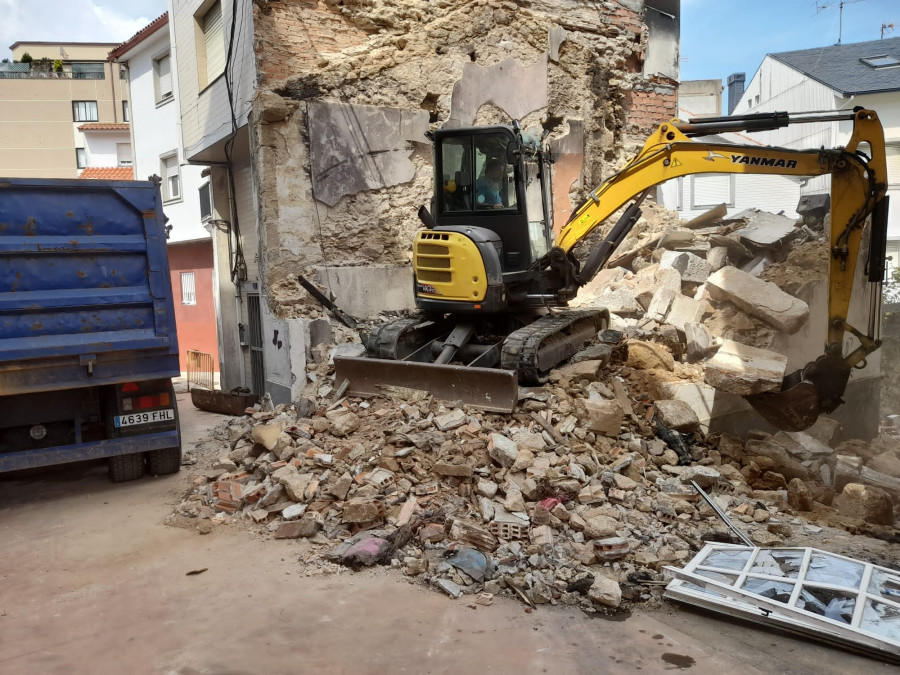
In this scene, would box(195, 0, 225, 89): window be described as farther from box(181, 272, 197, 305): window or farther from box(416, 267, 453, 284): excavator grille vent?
box(181, 272, 197, 305): window

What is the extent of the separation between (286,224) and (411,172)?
192 centimetres

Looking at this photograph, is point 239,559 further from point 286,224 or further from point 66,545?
point 286,224

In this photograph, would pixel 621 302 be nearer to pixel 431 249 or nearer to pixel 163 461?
pixel 431 249

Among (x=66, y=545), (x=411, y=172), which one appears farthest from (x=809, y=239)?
(x=66, y=545)

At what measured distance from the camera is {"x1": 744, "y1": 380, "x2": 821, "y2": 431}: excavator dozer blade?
629 centimetres

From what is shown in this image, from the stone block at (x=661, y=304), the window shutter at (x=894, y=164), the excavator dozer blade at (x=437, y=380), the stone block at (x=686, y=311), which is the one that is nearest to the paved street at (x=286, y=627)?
the excavator dozer blade at (x=437, y=380)

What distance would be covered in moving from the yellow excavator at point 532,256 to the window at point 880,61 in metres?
17.0

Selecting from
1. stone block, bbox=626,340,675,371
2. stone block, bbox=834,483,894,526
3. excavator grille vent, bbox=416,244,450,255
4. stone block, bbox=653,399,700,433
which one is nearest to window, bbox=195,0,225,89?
excavator grille vent, bbox=416,244,450,255

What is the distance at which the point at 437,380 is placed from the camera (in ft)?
21.7

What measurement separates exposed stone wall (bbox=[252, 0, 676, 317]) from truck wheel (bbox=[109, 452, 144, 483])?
8.79ft

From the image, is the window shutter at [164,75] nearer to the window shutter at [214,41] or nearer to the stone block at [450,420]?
the window shutter at [214,41]

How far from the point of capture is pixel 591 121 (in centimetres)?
1113

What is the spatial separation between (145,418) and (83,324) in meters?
1.05

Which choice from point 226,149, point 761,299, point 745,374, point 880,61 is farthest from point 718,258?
point 880,61
